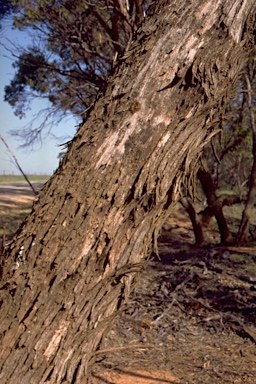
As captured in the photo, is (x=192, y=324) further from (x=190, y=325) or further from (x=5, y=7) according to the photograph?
(x=5, y=7)

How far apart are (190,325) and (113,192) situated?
538 cm

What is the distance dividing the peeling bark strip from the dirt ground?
1.26 m

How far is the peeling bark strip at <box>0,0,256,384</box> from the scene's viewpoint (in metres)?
1.62

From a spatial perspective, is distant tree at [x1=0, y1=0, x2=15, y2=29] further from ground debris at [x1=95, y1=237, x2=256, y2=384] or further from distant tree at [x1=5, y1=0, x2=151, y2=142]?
ground debris at [x1=95, y1=237, x2=256, y2=384]

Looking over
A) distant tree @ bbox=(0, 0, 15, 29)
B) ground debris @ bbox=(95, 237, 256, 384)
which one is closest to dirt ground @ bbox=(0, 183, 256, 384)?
ground debris @ bbox=(95, 237, 256, 384)

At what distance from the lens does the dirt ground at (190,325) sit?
5090 mm

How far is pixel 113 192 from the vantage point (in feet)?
5.45

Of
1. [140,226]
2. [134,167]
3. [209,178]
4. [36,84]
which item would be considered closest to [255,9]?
[134,167]

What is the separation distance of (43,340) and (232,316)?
5636 mm

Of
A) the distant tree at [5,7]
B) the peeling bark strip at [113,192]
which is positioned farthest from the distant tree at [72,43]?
the peeling bark strip at [113,192]

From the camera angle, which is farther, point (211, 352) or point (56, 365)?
point (211, 352)

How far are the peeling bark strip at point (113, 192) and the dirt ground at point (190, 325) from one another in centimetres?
126

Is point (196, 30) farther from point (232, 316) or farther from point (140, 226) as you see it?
point (232, 316)

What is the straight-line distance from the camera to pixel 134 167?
5.49ft
